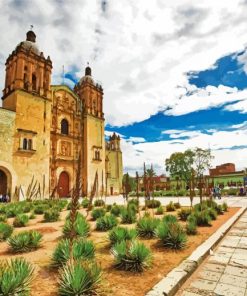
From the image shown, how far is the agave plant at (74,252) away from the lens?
4309 millimetres

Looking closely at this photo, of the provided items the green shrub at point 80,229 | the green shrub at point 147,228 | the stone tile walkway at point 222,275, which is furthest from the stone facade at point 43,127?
the stone tile walkway at point 222,275

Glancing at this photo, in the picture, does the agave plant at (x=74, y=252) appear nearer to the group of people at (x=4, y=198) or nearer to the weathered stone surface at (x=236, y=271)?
the weathered stone surface at (x=236, y=271)

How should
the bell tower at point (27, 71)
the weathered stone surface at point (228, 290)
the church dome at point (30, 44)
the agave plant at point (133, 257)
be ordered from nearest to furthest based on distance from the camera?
the weathered stone surface at point (228, 290) → the agave plant at point (133, 257) → the bell tower at point (27, 71) → the church dome at point (30, 44)

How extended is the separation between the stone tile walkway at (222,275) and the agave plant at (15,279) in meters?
2.19

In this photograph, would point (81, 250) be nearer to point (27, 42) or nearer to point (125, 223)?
point (125, 223)

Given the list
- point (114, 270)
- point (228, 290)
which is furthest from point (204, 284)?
point (114, 270)

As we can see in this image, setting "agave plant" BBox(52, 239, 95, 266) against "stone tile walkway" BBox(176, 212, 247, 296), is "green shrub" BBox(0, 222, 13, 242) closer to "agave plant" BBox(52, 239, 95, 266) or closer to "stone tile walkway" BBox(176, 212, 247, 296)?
"agave plant" BBox(52, 239, 95, 266)

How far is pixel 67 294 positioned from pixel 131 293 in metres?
0.90

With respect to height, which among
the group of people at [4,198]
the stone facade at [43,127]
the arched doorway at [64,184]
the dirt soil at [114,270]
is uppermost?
the stone facade at [43,127]

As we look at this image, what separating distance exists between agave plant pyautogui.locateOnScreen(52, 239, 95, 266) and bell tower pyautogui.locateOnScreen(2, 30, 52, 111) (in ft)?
77.7

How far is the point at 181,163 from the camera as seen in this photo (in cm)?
5019

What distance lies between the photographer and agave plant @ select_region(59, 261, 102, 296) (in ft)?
10.2

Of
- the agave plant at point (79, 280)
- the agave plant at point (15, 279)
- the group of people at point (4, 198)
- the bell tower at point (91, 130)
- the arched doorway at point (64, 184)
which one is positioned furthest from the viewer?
the bell tower at point (91, 130)

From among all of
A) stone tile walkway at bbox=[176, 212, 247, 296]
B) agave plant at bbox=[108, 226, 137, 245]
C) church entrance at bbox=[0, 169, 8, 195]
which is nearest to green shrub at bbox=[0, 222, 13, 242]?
agave plant at bbox=[108, 226, 137, 245]
